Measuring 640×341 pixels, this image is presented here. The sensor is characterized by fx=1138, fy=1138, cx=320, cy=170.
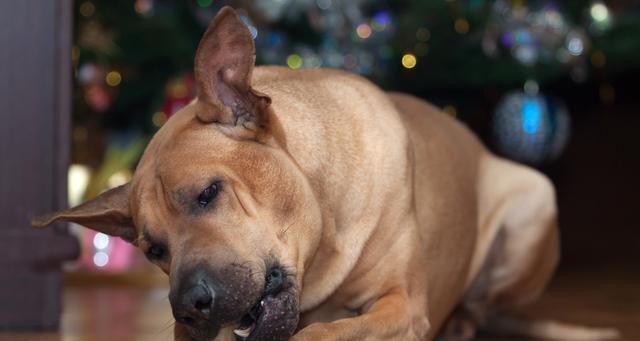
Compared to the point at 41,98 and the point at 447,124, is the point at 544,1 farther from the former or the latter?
the point at 41,98

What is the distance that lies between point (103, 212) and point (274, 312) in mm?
510

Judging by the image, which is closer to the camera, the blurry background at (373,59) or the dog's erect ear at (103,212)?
the dog's erect ear at (103,212)

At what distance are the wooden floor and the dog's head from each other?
821mm

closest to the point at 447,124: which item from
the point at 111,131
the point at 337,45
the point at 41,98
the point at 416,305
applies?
the point at 416,305

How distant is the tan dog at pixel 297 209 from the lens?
87.3 inches

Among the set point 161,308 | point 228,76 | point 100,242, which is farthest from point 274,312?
point 100,242

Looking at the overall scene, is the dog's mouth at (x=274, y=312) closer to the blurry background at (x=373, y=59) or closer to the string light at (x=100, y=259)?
the blurry background at (x=373, y=59)

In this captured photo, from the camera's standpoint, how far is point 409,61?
474 centimetres

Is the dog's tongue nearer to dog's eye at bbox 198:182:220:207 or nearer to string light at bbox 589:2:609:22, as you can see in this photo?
dog's eye at bbox 198:182:220:207

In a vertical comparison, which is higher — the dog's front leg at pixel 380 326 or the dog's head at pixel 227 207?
the dog's head at pixel 227 207

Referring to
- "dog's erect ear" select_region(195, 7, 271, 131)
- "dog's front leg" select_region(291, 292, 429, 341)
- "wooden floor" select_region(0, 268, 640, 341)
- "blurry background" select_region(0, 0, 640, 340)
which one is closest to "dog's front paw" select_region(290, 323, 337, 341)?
"dog's front leg" select_region(291, 292, 429, 341)

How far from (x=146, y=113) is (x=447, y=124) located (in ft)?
7.23

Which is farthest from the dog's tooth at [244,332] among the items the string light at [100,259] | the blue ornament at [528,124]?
the blue ornament at [528,124]

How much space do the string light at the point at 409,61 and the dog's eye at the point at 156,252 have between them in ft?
8.28
